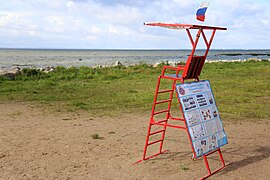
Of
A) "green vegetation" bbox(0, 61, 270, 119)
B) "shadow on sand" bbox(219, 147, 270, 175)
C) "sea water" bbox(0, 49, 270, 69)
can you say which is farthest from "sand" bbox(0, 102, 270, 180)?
"sea water" bbox(0, 49, 270, 69)

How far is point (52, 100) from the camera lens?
42.8ft

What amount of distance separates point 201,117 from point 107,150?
2.15 meters

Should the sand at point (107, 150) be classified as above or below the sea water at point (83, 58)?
above

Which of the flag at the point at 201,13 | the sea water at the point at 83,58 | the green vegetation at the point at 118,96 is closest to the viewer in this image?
the flag at the point at 201,13

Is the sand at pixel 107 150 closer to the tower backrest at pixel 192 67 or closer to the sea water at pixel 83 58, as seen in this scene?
the tower backrest at pixel 192 67

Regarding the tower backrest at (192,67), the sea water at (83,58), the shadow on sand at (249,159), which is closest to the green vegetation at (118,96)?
the shadow on sand at (249,159)

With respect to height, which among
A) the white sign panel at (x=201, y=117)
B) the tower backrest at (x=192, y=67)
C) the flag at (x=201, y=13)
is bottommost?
the white sign panel at (x=201, y=117)

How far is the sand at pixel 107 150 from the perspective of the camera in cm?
567

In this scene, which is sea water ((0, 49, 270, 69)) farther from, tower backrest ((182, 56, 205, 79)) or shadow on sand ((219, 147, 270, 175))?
tower backrest ((182, 56, 205, 79))

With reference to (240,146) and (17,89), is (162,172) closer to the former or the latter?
(240,146)

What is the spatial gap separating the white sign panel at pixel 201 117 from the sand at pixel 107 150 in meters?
0.52

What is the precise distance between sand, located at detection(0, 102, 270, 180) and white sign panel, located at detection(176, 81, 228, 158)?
516 millimetres

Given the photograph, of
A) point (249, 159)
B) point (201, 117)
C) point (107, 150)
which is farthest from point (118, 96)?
point (201, 117)

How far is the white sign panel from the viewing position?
17.4 ft
